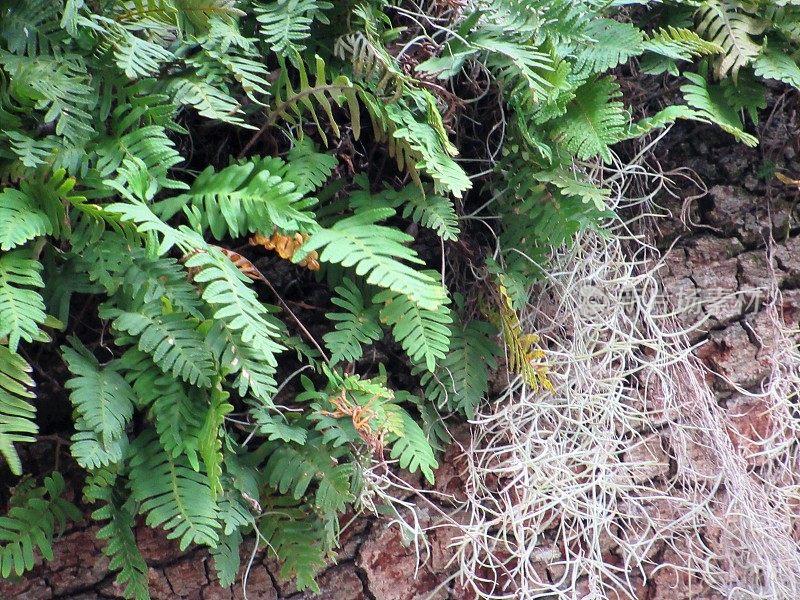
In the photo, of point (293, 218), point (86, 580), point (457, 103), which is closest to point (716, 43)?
point (457, 103)

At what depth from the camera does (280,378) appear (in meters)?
1.52

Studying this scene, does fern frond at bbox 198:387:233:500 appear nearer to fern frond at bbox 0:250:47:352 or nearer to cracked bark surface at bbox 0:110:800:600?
fern frond at bbox 0:250:47:352

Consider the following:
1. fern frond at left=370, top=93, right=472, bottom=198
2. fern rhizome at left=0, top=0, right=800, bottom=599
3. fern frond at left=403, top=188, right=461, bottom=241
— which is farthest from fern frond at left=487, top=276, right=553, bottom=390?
→ fern frond at left=370, top=93, right=472, bottom=198

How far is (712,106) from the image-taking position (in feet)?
5.79

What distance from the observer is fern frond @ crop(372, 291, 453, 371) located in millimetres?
1440

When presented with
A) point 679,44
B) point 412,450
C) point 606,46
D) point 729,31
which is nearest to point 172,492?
point 412,450

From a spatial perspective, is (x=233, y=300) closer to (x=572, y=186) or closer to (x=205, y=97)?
(x=205, y=97)

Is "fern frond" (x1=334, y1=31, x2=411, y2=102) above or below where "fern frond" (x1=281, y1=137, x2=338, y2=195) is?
above

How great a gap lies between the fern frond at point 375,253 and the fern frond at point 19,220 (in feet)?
1.35

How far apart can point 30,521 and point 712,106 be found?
1.69 meters

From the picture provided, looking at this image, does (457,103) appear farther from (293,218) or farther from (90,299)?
(90,299)

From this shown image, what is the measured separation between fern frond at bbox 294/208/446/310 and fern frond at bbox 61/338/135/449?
375mm

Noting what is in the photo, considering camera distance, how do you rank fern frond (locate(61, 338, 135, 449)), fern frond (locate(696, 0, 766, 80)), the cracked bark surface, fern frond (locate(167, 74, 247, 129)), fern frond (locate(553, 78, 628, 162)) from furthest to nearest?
fern frond (locate(696, 0, 766, 80))
the cracked bark surface
fern frond (locate(553, 78, 628, 162))
fern frond (locate(167, 74, 247, 129))
fern frond (locate(61, 338, 135, 449))

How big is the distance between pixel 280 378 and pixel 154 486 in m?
0.35
